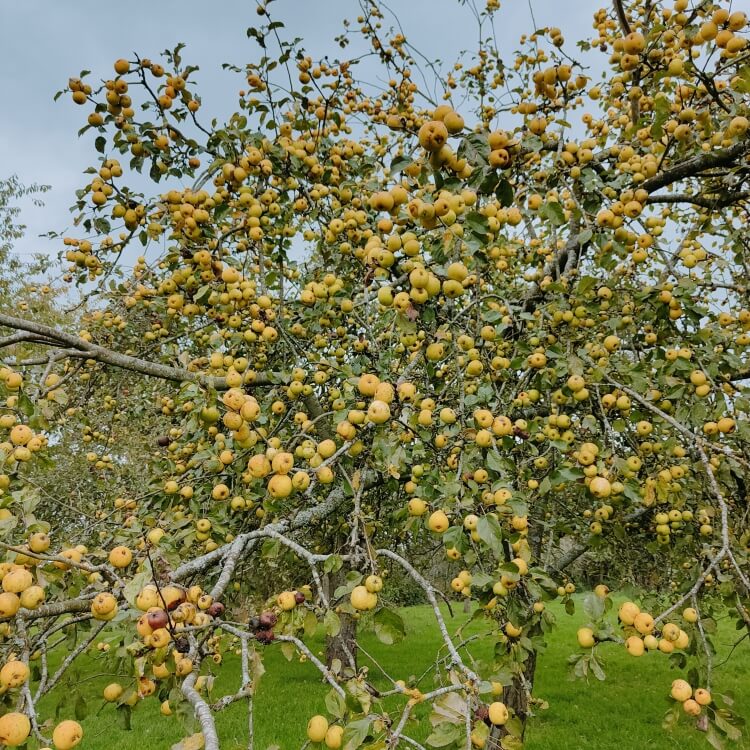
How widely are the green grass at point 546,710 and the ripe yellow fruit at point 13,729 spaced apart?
339 centimetres

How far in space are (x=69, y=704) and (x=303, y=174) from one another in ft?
11.1

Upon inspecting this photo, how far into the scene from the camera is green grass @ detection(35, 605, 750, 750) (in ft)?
20.4

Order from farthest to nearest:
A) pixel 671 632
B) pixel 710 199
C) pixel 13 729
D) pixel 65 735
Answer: pixel 710 199 < pixel 671 632 < pixel 65 735 < pixel 13 729

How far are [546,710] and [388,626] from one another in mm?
7385

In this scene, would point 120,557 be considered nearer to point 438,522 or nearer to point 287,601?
point 287,601

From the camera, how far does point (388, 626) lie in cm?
173

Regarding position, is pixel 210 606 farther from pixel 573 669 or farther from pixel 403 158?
pixel 403 158

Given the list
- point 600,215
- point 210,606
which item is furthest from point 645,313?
point 210,606

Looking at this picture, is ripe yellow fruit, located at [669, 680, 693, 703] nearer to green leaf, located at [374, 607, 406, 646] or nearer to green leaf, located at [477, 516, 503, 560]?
green leaf, located at [477, 516, 503, 560]

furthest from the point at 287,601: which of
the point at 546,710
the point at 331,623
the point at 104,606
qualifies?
the point at 546,710

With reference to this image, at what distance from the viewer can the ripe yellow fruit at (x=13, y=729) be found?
3.69 ft

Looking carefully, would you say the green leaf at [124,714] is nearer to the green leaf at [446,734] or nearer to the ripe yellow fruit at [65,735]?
the ripe yellow fruit at [65,735]

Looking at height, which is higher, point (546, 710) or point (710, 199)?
point (710, 199)

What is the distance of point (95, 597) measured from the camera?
1.52m
